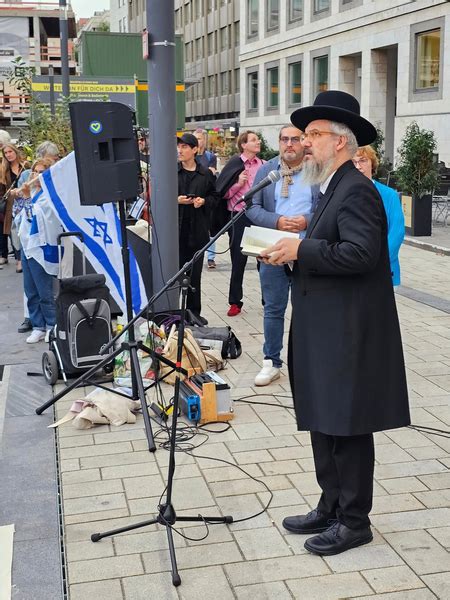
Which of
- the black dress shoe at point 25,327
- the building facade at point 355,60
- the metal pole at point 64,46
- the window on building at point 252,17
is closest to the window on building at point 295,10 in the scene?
the building facade at point 355,60

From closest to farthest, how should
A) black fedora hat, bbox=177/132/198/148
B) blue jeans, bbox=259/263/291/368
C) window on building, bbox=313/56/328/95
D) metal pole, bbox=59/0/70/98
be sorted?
blue jeans, bbox=259/263/291/368
black fedora hat, bbox=177/132/198/148
metal pole, bbox=59/0/70/98
window on building, bbox=313/56/328/95

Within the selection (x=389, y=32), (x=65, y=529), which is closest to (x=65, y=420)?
(x=65, y=529)

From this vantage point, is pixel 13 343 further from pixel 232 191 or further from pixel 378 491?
pixel 378 491

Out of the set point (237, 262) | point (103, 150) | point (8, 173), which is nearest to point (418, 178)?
point (8, 173)

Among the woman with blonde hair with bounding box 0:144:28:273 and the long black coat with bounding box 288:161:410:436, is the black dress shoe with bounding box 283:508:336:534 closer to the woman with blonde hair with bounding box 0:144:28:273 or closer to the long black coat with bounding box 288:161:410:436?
the long black coat with bounding box 288:161:410:436

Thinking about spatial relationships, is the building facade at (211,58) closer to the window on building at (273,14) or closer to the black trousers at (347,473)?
the window on building at (273,14)

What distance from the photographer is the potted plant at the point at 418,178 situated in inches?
631

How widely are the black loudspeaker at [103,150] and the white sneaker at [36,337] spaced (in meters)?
2.79

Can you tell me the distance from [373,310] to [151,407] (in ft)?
8.79

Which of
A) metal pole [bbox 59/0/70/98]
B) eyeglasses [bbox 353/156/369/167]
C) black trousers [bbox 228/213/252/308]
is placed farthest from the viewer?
metal pole [bbox 59/0/70/98]

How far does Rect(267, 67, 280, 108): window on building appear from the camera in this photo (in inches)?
1754

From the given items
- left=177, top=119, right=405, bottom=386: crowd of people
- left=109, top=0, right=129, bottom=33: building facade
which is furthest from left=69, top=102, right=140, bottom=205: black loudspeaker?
left=109, top=0, right=129, bottom=33: building facade

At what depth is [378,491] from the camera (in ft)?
14.7

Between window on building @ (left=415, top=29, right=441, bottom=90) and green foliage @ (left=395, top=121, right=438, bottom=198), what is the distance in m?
13.8
